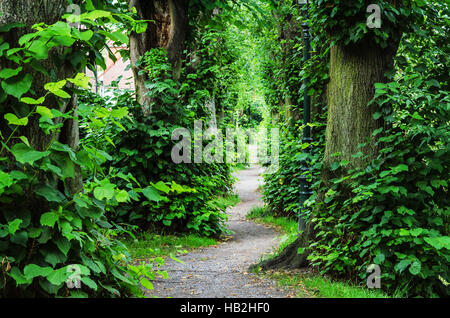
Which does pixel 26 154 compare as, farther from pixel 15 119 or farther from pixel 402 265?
pixel 402 265

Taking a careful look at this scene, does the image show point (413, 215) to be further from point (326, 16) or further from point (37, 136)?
point (37, 136)

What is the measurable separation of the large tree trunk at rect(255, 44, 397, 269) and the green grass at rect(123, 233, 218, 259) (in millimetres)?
3084

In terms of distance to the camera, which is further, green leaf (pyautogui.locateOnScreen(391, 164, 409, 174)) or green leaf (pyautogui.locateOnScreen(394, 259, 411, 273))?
Answer: green leaf (pyautogui.locateOnScreen(391, 164, 409, 174))

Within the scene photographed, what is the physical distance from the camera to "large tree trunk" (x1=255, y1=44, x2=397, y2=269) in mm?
5227

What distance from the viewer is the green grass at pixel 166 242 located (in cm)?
739

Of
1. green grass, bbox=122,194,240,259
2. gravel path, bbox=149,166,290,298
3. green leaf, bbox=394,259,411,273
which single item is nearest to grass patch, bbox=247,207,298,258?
gravel path, bbox=149,166,290,298

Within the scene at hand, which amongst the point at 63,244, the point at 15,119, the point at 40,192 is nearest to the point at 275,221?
the point at 63,244

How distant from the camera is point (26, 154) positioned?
7.61 ft

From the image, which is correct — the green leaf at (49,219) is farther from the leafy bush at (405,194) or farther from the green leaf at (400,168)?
the green leaf at (400,168)

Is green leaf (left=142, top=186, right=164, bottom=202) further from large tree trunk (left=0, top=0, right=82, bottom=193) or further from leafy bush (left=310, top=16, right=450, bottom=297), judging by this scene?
leafy bush (left=310, top=16, right=450, bottom=297)

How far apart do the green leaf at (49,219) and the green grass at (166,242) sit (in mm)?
4797

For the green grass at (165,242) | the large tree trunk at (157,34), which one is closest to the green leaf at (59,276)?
the green grass at (165,242)

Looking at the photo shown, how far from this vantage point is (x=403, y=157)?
4.80 meters

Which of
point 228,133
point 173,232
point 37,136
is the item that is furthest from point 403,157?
point 228,133
